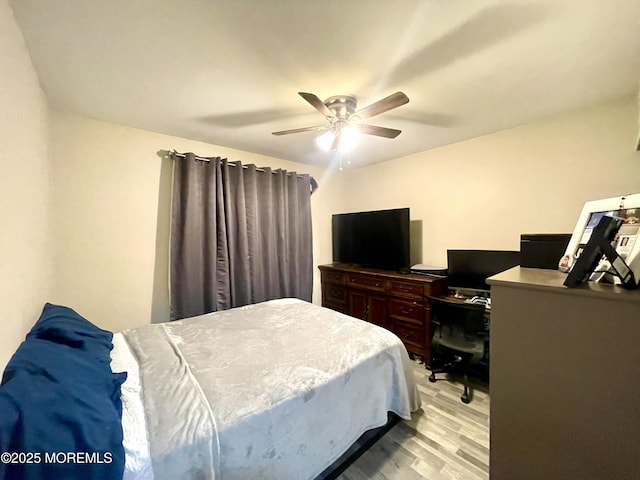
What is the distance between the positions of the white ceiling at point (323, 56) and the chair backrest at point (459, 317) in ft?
5.34

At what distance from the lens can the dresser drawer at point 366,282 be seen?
10.2 feet

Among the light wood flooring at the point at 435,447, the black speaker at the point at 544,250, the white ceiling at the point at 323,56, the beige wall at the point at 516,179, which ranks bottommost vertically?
the light wood flooring at the point at 435,447

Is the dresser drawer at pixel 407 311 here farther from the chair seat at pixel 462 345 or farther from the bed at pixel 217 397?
the bed at pixel 217 397

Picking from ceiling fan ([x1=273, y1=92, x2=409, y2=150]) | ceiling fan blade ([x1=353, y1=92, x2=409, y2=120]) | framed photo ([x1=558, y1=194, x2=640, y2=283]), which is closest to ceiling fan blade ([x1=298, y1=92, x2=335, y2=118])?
ceiling fan ([x1=273, y1=92, x2=409, y2=150])

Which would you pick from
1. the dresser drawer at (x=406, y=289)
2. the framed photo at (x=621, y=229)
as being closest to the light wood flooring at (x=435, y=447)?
the dresser drawer at (x=406, y=289)

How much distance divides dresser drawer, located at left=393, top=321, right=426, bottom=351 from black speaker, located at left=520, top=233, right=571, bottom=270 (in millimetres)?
1726

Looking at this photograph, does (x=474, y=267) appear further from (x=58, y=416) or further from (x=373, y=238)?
(x=58, y=416)

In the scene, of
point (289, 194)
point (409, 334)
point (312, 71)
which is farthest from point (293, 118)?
point (409, 334)

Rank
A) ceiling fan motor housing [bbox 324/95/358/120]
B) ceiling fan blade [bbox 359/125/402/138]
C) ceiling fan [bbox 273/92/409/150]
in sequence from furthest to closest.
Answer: ceiling fan blade [bbox 359/125/402/138], ceiling fan motor housing [bbox 324/95/358/120], ceiling fan [bbox 273/92/409/150]

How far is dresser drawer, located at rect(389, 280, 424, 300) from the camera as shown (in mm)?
2727

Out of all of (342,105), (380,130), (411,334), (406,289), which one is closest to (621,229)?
(380,130)

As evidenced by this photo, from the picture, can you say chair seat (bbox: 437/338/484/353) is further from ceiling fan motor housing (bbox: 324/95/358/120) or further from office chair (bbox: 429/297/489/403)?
ceiling fan motor housing (bbox: 324/95/358/120)

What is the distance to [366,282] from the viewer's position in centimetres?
325

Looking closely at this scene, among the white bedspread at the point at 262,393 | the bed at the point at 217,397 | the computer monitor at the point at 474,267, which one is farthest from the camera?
the computer monitor at the point at 474,267
